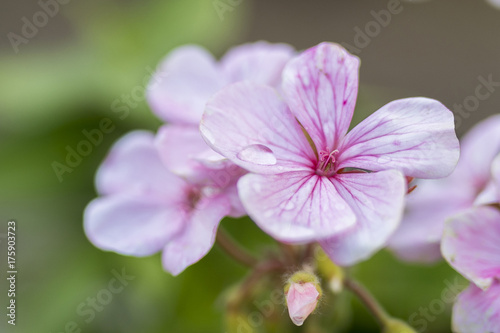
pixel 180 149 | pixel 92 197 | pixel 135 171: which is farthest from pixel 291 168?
pixel 92 197

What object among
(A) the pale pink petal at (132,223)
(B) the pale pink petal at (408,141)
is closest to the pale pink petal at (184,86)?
(A) the pale pink petal at (132,223)

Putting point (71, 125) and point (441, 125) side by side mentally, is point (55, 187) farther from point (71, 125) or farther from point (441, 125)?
point (441, 125)

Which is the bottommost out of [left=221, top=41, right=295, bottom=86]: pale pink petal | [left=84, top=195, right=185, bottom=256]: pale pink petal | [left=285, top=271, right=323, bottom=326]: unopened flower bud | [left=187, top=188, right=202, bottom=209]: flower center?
[left=84, top=195, right=185, bottom=256]: pale pink petal

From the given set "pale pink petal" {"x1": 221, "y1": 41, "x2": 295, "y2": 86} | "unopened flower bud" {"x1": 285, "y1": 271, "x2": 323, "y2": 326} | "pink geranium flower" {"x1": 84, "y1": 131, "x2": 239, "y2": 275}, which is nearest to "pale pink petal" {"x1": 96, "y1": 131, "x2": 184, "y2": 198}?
"pink geranium flower" {"x1": 84, "y1": 131, "x2": 239, "y2": 275}

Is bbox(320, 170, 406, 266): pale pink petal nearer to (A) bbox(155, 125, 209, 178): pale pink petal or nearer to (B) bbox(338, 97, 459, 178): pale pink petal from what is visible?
(B) bbox(338, 97, 459, 178): pale pink petal

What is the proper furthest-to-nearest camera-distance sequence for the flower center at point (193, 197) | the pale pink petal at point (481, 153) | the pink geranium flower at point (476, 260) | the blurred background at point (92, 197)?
1. the blurred background at point (92, 197)
2. the pale pink petal at point (481, 153)
3. the flower center at point (193, 197)
4. the pink geranium flower at point (476, 260)

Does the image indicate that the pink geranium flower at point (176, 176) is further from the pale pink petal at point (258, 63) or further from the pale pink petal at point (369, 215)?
the pale pink petal at point (369, 215)
